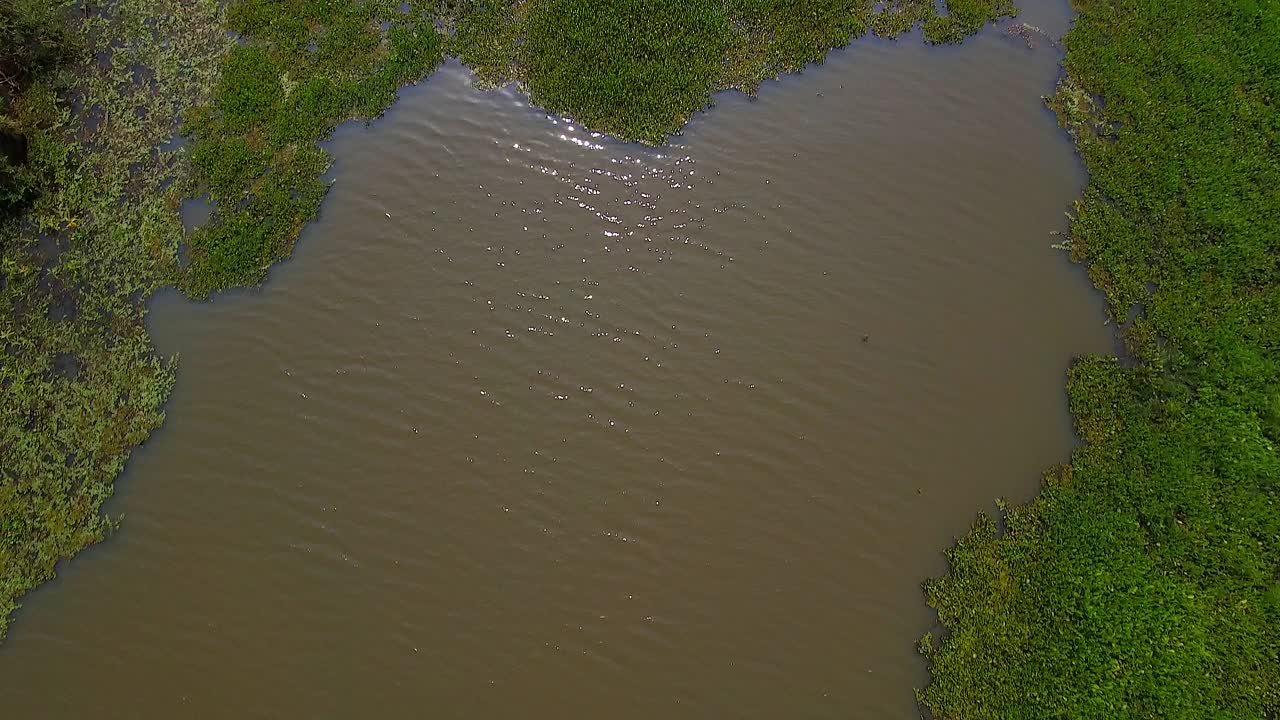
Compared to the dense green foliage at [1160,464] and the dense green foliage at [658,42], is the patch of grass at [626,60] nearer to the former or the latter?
the dense green foliage at [658,42]

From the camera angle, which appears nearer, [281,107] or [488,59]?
[281,107]

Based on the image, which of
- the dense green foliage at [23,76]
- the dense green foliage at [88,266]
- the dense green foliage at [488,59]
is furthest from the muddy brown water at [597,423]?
the dense green foliage at [23,76]

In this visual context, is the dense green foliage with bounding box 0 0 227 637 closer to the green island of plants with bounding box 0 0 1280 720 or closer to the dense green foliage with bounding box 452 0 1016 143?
the green island of plants with bounding box 0 0 1280 720

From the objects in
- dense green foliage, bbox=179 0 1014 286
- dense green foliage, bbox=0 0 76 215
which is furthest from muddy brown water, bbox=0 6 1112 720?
dense green foliage, bbox=0 0 76 215

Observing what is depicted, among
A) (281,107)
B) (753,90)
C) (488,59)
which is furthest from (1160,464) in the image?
(281,107)

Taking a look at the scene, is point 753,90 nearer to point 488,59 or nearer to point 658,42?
point 658,42
